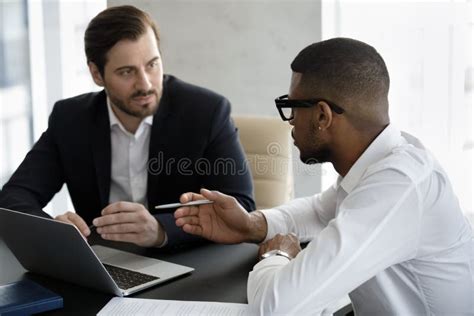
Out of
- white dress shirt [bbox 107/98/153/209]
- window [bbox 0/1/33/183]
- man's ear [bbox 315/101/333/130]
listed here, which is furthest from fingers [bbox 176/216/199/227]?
window [bbox 0/1/33/183]

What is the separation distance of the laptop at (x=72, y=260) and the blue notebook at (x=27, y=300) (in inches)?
3.3

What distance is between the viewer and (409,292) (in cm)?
155

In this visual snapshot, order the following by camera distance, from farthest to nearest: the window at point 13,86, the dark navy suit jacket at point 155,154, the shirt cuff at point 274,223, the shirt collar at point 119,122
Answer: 1. the window at point 13,86
2. the shirt collar at point 119,122
3. the dark navy suit jacket at point 155,154
4. the shirt cuff at point 274,223

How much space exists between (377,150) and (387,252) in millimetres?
290

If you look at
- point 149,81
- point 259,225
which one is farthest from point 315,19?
point 259,225

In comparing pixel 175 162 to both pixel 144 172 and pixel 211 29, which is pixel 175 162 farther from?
pixel 211 29

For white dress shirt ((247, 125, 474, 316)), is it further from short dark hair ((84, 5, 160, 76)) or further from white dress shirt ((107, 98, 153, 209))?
short dark hair ((84, 5, 160, 76))

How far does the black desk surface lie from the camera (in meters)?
1.52

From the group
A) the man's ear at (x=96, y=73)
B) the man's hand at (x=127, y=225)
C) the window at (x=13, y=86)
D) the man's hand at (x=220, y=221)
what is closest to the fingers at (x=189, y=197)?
the man's hand at (x=220, y=221)

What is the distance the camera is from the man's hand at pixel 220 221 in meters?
1.85

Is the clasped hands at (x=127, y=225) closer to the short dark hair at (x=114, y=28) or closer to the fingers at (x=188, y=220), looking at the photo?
the fingers at (x=188, y=220)

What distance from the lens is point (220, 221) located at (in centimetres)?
190

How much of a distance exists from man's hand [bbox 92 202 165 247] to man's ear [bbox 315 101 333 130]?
1.87ft

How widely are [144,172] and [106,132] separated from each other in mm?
198
